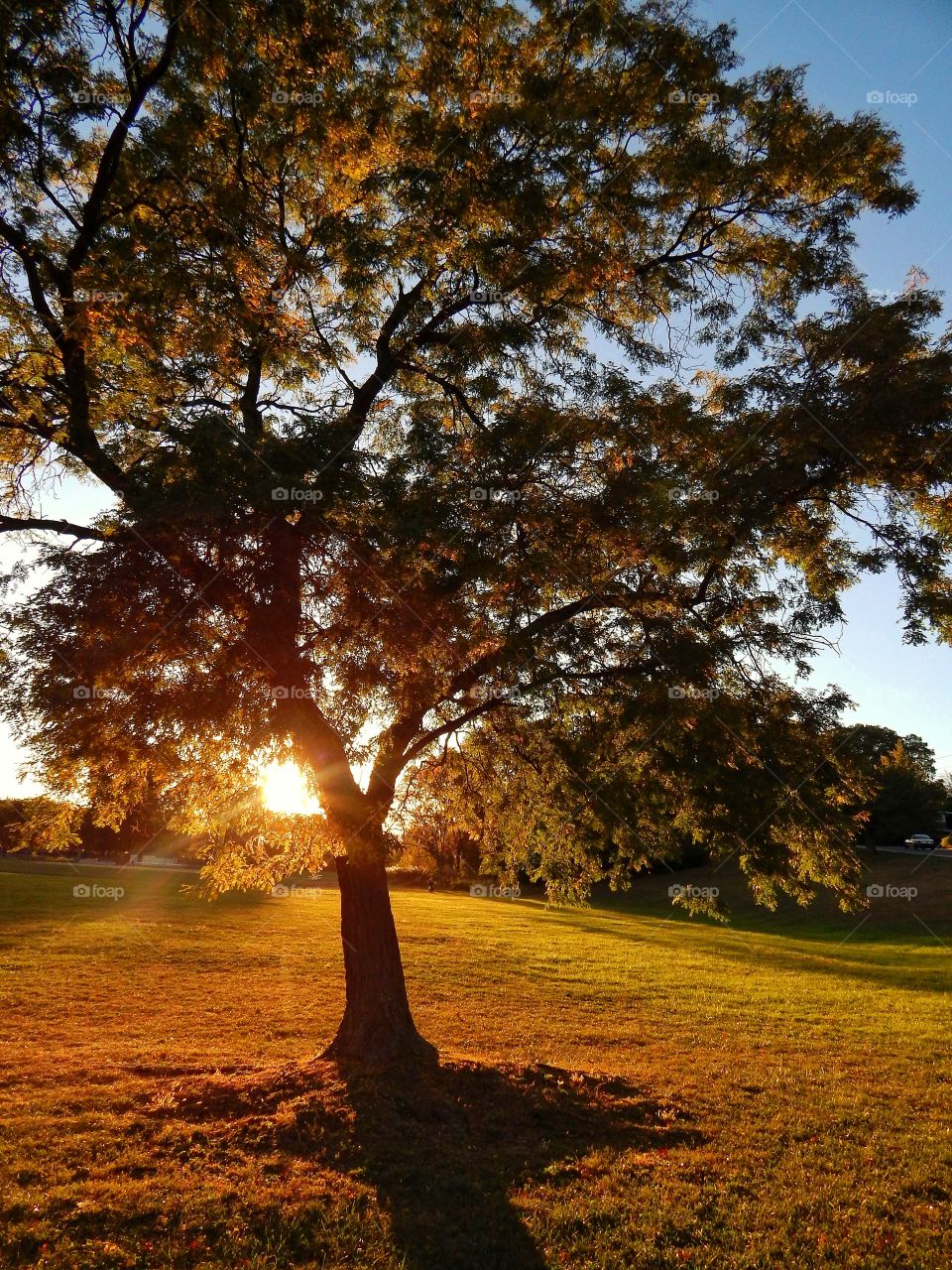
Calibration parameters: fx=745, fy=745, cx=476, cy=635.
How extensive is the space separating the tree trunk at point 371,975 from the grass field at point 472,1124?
2.03ft

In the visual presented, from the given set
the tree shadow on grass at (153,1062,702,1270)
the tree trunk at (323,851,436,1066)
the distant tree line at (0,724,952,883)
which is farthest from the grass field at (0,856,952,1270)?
the distant tree line at (0,724,952,883)

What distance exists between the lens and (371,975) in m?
11.4

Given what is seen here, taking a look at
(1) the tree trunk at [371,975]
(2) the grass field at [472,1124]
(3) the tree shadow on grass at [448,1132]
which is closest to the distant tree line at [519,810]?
(1) the tree trunk at [371,975]

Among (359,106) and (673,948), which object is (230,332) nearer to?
(359,106)

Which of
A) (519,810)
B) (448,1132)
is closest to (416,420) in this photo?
(519,810)

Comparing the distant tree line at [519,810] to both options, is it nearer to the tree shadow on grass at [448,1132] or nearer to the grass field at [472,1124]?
the tree shadow on grass at [448,1132]

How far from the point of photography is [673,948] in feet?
110

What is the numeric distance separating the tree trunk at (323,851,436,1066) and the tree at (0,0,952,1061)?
54 mm

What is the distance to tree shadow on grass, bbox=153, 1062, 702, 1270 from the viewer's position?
275 inches

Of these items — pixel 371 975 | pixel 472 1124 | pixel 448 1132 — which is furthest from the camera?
pixel 371 975

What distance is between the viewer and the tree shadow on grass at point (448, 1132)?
698 centimetres

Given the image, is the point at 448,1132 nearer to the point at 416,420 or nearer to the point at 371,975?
the point at 371,975

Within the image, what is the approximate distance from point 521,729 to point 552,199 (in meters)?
7.95

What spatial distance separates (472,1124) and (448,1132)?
1.44ft
